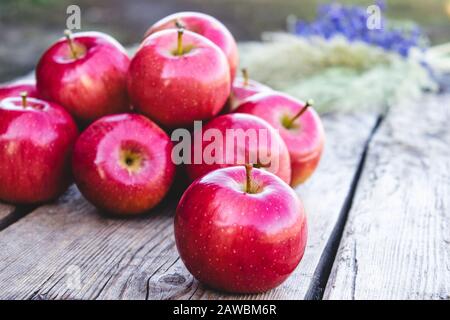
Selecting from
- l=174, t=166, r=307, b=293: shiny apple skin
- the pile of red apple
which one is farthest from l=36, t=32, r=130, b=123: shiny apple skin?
l=174, t=166, r=307, b=293: shiny apple skin

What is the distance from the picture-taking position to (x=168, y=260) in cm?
129

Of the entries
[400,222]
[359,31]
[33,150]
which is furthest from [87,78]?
[359,31]

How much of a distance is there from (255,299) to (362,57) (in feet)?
5.90

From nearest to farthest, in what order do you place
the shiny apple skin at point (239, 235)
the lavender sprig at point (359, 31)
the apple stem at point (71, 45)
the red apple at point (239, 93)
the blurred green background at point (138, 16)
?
the shiny apple skin at point (239, 235) < the apple stem at point (71, 45) < the red apple at point (239, 93) < the lavender sprig at point (359, 31) < the blurred green background at point (138, 16)

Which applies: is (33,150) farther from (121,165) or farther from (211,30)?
(211,30)

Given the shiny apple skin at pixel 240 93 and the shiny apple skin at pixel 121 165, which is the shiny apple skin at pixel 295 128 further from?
the shiny apple skin at pixel 121 165

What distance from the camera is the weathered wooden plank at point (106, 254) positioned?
3.79ft

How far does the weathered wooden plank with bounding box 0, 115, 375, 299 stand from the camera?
1156 mm

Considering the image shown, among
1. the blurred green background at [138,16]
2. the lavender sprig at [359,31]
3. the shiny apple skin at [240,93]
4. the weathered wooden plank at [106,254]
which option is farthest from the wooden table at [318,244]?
the blurred green background at [138,16]

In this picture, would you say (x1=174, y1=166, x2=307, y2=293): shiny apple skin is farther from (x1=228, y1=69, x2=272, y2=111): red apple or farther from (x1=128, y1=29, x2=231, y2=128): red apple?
(x1=228, y1=69, x2=272, y2=111): red apple

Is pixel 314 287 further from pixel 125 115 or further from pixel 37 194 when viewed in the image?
pixel 37 194

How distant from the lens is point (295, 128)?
1.63m

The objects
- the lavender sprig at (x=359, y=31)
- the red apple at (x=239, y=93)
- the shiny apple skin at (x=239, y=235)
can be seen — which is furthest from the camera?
the lavender sprig at (x=359, y=31)

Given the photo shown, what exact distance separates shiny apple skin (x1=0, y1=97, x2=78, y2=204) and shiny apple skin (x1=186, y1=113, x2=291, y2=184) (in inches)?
11.6
